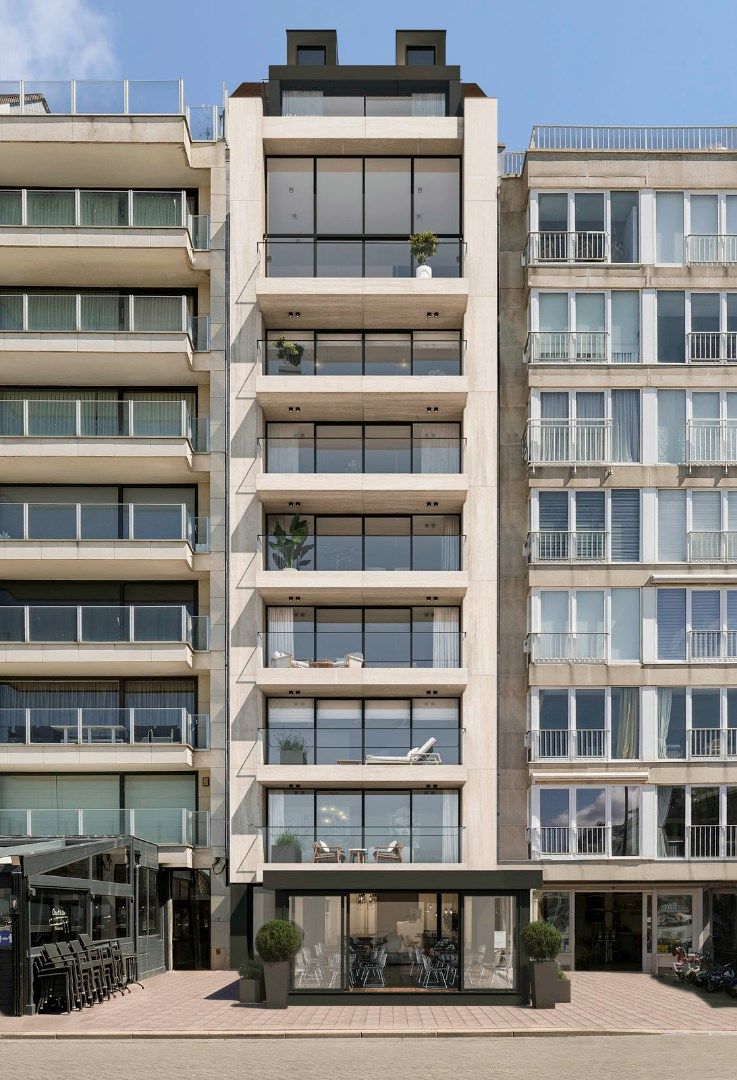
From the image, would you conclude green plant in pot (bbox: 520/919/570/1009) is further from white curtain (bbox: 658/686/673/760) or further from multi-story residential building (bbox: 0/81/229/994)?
multi-story residential building (bbox: 0/81/229/994)

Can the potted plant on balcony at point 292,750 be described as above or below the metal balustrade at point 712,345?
below

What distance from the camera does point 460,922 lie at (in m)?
29.2

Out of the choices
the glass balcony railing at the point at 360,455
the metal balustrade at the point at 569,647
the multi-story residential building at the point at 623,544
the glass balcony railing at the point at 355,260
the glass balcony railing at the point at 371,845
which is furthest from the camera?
the glass balcony railing at the point at 355,260

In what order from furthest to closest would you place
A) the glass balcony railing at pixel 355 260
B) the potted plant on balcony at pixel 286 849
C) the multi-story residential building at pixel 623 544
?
the glass balcony railing at pixel 355 260, the multi-story residential building at pixel 623 544, the potted plant on balcony at pixel 286 849

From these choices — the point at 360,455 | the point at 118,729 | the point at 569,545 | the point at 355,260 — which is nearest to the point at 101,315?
the point at 355,260

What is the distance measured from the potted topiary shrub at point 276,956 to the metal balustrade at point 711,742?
1431 cm

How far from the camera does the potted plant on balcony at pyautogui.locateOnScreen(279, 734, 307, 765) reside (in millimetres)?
37031

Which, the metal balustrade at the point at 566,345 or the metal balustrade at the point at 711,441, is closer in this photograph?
the metal balustrade at the point at 711,441

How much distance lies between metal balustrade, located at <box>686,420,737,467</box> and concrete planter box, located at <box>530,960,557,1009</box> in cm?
1618

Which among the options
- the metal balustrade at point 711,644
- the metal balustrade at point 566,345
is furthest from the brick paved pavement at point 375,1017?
the metal balustrade at point 566,345

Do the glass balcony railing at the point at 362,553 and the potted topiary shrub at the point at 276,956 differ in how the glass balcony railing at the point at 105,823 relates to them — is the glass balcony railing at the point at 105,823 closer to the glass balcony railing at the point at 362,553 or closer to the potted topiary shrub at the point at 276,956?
the glass balcony railing at the point at 362,553

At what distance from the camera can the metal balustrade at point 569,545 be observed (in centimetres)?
3747

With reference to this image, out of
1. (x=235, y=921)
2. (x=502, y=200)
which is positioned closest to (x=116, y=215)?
(x=502, y=200)

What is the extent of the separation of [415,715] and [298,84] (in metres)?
20.4
